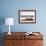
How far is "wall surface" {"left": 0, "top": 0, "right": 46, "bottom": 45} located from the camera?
4.64 m

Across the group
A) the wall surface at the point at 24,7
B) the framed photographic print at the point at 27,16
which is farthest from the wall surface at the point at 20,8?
the framed photographic print at the point at 27,16

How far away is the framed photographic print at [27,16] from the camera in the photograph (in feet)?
15.2

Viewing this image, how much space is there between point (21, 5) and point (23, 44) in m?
1.37

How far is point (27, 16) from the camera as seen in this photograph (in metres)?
4.66

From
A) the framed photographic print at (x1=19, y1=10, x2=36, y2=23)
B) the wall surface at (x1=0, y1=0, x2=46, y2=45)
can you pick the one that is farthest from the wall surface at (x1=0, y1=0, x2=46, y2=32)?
the framed photographic print at (x1=19, y1=10, x2=36, y2=23)

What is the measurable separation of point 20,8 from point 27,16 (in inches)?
14.5

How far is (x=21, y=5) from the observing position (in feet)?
15.3

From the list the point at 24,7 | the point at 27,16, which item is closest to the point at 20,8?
the point at 24,7

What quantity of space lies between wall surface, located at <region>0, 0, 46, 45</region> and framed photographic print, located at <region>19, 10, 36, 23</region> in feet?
0.36

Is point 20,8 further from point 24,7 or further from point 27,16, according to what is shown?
point 27,16

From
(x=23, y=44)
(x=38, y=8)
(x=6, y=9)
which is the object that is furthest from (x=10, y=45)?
(x=38, y=8)

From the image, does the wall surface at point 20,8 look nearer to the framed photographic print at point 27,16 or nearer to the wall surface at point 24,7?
the wall surface at point 24,7

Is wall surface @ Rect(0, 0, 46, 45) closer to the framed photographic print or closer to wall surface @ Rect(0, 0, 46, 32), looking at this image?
wall surface @ Rect(0, 0, 46, 32)

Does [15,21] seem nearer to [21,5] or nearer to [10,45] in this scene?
[21,5]
